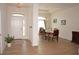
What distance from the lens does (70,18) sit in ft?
22.4

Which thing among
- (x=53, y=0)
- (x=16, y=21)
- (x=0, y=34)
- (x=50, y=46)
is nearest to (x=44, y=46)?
(x=50, y=46)

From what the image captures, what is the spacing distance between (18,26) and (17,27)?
0.16 ft

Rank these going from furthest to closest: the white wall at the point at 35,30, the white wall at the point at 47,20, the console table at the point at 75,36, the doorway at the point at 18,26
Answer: the console table at the point at 75,36, the white wall at the point at 35,30, the white wall at the point at 47,20, the doorway at the point at 18,26

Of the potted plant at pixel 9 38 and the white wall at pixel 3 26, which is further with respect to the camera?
the potted plant at pixel 9 38

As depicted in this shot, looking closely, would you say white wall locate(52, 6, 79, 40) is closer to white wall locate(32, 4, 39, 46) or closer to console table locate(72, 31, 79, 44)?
console table locate(72, 31, 79, 44)

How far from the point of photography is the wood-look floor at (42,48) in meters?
4.98

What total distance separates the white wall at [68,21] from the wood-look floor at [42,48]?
59 cm

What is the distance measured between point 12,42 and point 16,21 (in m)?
0.72

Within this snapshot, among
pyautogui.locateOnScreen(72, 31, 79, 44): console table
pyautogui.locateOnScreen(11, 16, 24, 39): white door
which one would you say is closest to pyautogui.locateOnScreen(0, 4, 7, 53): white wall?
pyautogui.locateOnScreen(11, 16, 24, 39): white door

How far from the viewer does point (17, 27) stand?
204 inches

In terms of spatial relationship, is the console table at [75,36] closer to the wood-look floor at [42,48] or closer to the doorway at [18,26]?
the wood-look floor at [42,48]

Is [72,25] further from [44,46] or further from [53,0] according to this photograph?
[53,0]

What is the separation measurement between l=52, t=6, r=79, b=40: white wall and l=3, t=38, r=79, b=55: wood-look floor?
59 cm

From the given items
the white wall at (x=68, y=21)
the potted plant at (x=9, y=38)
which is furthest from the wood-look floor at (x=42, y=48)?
Answer: the white wall at (x=68, y=21)
